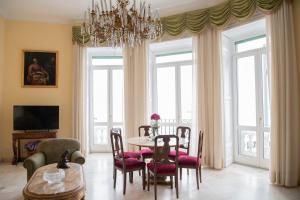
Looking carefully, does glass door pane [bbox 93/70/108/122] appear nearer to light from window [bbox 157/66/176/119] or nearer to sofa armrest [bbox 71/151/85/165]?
light from window [bbox 157/66/176/119]

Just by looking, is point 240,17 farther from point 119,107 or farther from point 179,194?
point 119,107

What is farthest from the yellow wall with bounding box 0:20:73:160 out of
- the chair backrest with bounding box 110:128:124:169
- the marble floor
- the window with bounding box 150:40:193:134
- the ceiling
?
the chair backrest with bounding box 110:128:124:169

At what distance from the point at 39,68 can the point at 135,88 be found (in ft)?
8.29

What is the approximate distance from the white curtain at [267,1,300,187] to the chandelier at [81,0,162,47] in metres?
2.03

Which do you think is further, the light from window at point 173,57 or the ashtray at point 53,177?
the light from window at point 173,57

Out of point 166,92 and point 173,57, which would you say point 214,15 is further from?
point 166,92

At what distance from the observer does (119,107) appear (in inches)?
283

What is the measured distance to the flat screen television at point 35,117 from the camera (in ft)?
A: 18.9

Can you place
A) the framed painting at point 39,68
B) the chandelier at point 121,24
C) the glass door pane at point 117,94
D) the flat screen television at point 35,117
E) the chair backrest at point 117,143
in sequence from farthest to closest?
the glass door pane at point 117,94
the framed painting at point 39,68
the flat screen television at point 35,117
the chair backrest at point 117,143
the chandelier at point 121,24

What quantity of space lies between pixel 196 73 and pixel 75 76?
3134mm

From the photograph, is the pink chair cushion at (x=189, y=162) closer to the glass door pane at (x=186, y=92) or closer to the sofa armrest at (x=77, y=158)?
the sofa armrest at (x=77, y=158)

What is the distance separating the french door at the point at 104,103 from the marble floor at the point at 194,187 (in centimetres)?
205

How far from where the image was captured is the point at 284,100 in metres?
3.98

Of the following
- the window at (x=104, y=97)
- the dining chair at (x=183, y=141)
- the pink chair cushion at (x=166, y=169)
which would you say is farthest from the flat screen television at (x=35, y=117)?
the pink chair cushion at (x=166, y=169)
